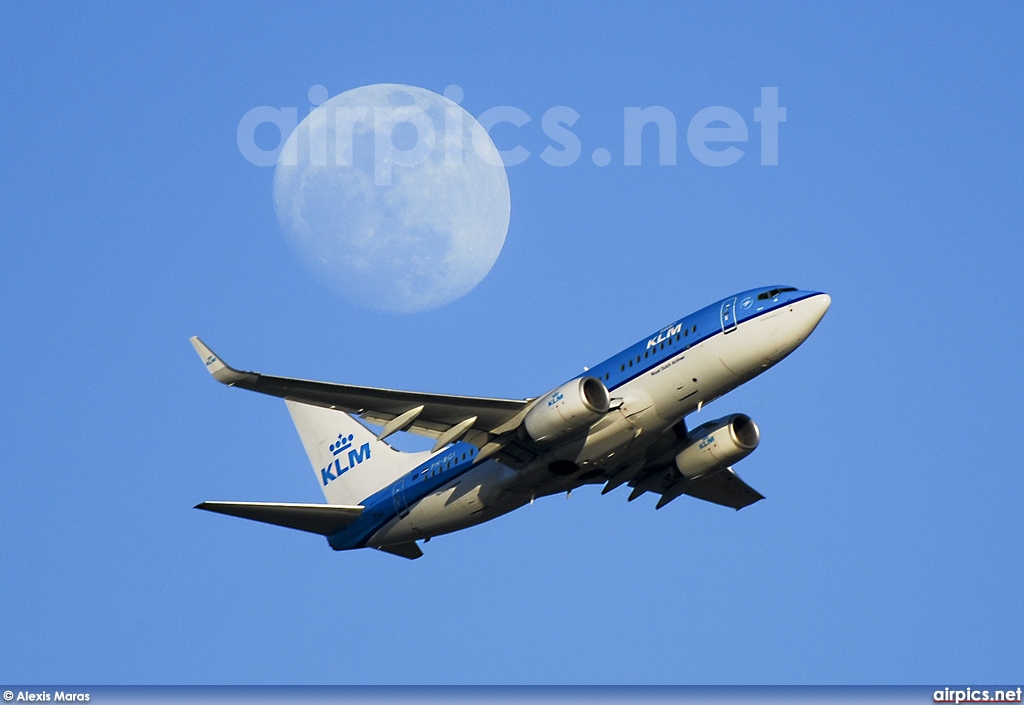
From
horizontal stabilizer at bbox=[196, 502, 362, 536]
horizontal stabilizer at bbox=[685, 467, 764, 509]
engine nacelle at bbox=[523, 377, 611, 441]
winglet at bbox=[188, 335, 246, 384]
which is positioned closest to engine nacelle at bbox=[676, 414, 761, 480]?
horizontal stabilizer at bbox=[685, 467, 764, 509]

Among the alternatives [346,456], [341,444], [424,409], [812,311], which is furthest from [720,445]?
[341,444]

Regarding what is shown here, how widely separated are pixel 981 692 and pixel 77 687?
30.4m

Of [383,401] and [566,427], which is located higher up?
[383,401]

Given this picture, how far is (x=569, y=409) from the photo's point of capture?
49.6 metres

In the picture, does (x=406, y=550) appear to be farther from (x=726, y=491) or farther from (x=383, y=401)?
(x=726, y=491)

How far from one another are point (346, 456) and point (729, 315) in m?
20.2

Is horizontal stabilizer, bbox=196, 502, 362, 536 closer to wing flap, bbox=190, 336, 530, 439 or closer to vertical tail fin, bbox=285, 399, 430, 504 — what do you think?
vertical tail fin, bbox=285, 399, 430, 504

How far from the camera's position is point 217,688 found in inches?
2105

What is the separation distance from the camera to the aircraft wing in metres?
48.5

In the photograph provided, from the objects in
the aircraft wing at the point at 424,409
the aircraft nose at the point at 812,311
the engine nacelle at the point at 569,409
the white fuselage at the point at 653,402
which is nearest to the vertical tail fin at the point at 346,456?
the white fuselage at the point at 653,402

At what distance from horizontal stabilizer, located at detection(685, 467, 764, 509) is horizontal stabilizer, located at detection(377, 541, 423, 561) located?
11325 millimetres

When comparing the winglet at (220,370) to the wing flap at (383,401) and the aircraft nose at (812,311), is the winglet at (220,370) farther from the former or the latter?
the aircraft nose at (812,311)

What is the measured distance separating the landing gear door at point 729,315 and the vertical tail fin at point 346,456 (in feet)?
45.8

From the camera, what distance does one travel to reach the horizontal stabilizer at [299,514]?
52.7 m
